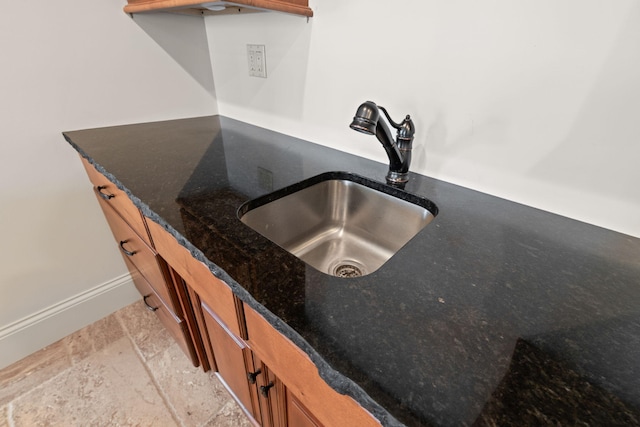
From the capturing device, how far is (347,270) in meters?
0.85

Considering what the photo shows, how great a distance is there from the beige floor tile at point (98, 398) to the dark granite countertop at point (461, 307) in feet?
3.03

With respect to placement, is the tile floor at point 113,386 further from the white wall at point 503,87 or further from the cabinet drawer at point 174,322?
the white wall at point 503,87

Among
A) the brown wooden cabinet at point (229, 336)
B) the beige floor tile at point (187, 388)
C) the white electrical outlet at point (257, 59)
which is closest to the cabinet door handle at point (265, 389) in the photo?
the brown wooden cabinet at point (229, 336)

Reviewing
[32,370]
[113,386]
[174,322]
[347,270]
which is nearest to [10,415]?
[32,370]

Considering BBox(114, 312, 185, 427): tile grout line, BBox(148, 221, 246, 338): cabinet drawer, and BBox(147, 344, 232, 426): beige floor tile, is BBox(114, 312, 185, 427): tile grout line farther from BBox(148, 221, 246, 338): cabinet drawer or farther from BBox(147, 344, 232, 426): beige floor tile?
BBox(148, 221, 246, 338): cabinet drawer

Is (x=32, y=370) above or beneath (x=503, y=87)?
beneath

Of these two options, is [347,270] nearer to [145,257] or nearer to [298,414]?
[298,414]

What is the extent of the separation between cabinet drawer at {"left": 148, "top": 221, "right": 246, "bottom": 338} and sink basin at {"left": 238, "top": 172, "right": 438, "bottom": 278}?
0.56 feet

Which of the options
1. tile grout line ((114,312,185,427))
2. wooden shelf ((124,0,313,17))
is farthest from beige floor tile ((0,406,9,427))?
wooden shelf ((124,0,313,17))

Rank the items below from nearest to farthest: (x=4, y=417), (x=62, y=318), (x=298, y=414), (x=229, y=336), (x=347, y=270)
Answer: (x=298, y=414) < (x=229, y=336) < (x=347, y=270) < (x=4, y=417) < (x=62, y=318)

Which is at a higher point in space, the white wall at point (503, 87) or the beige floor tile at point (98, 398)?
the white wall at point (503, 87)

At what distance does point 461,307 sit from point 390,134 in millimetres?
473

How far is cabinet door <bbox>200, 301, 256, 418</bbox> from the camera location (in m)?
0.73

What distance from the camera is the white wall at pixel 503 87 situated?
0.57 metres
